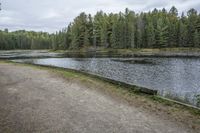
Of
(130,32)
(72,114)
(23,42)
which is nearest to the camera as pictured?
(72,114)

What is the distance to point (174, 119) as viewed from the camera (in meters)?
9.04

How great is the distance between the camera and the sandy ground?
7.91 m

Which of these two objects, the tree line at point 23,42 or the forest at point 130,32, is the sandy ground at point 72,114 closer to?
the forest at point 130,32

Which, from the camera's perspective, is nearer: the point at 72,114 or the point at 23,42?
the point at 72,114

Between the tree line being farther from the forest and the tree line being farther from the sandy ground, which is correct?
the sandy ground

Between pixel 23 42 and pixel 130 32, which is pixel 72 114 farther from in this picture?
pixel 23 42

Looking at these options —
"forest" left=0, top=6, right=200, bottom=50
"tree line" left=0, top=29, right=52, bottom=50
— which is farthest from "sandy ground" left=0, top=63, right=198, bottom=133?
"tree line" left=0, top=29, right=52, bottom=50

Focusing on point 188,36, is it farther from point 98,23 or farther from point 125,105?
point 125,105

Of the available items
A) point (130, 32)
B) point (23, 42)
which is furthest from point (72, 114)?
point (23, 42)

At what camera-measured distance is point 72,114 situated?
9.34m

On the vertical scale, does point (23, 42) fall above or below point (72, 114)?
above

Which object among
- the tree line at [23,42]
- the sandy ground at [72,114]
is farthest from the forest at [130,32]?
the sandy ground at [72,114]

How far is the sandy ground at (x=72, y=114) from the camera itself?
791cm

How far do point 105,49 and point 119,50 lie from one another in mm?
7538
